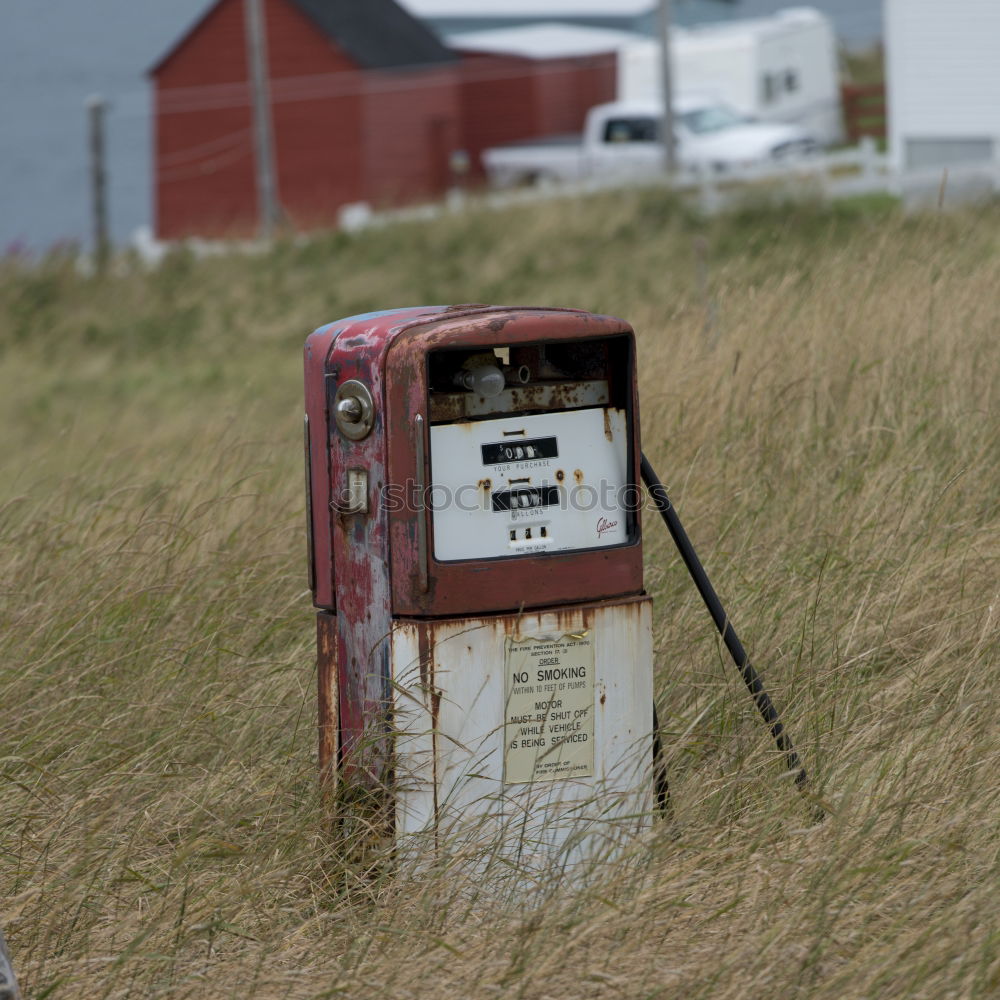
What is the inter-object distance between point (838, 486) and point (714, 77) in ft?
99.1

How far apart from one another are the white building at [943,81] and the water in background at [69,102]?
2321cm

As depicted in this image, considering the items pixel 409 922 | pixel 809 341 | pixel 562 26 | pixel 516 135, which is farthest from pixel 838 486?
pixel 562 26

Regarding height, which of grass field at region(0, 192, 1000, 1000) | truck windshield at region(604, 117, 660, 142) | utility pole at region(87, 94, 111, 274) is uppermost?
truck windshield at region(604, 117, 660, 142)

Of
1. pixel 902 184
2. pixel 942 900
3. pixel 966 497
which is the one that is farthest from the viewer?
pixel 902 184

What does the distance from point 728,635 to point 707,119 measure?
2709 centimetres

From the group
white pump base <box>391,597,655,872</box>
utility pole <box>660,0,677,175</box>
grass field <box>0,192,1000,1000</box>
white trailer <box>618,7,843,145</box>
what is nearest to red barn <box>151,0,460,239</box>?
white trailer <box>618,7,843,145</box>

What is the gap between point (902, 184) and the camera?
17062mm

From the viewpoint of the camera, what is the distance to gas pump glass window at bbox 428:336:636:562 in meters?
3.01

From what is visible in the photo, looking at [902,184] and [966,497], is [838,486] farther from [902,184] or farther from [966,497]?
[902,184]

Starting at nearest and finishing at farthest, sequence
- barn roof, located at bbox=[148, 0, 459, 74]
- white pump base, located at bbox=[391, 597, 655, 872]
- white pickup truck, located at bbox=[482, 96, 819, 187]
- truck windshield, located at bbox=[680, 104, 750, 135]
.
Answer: white pump base, located at bbox=[391, 597, 655, 872]
white pickup truck, located at bbox=[482, 96, 819, 187]
barn roof, located at bbox=[148, 0, 459, 74]
truck windshield, located at bbox=[680, 104, 750, 135]

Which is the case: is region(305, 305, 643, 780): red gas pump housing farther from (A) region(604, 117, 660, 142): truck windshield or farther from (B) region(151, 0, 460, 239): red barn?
(A) region(604, 117, 660, 142): truck windshield

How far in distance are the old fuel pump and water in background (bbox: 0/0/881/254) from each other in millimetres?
37429

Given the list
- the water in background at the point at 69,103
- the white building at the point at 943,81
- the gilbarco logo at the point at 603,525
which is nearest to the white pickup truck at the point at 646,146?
the white building at the point at 943,81

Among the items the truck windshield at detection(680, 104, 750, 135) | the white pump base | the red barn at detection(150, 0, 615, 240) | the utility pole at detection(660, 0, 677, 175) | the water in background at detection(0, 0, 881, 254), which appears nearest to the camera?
the white pump base
